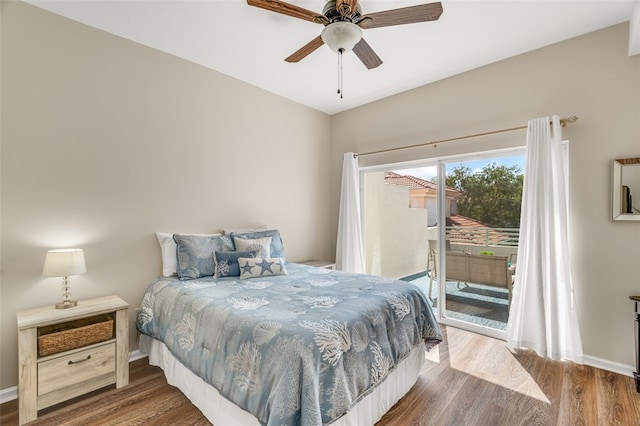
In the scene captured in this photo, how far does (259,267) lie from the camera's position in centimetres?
279

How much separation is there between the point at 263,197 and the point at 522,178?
2903 millimetres

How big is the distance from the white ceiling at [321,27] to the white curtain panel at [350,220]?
1260 mm

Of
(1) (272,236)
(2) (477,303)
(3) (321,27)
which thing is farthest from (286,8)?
(2) (477,303)

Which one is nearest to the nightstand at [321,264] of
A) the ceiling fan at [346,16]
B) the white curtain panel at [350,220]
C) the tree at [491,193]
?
the white curtain panel at [350,220]

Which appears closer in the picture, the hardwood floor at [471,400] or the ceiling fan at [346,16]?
the ceiling fan at [346,16]

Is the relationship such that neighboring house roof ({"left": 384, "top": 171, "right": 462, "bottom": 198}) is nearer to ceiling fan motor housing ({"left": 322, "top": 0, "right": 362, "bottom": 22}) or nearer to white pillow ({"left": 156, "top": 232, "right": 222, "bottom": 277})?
ceiling fan motor housing ({"left": 322, "top": 0, "right": 362, "bottom": 22})

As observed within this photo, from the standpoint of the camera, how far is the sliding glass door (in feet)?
10.3

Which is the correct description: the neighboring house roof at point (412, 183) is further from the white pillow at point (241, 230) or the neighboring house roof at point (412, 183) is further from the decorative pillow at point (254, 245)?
the decorative pillow at point (254, 245)

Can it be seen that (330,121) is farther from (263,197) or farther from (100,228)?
(100,228)

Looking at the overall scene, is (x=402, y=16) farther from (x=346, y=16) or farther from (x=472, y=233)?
(x=472, y=233)

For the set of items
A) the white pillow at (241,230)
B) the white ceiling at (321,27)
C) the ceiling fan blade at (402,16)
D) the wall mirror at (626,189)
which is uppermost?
the white ceiling at (321,27)

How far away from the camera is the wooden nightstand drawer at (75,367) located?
1937mm

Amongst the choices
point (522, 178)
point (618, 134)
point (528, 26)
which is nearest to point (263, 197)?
point (522, 178)

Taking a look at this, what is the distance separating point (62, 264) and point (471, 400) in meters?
3.05
